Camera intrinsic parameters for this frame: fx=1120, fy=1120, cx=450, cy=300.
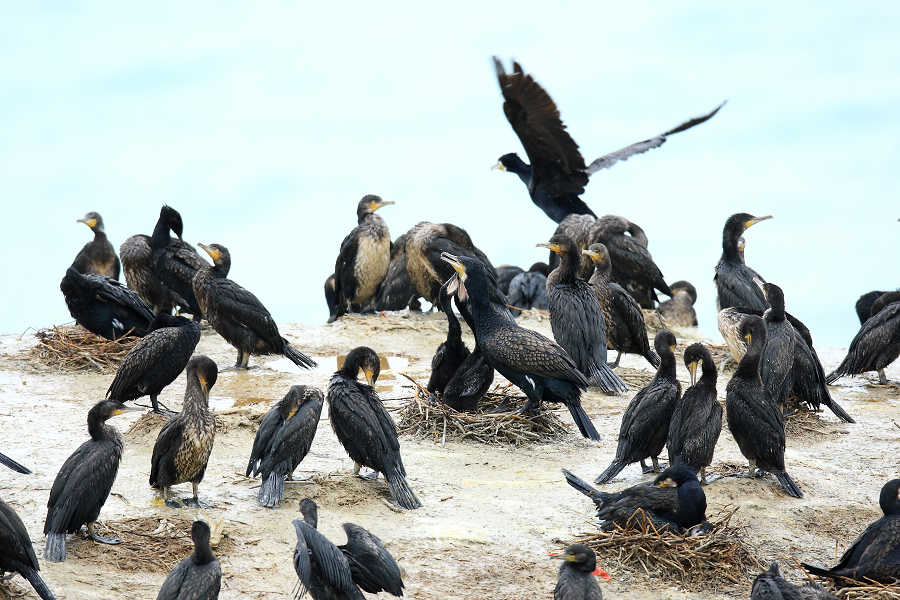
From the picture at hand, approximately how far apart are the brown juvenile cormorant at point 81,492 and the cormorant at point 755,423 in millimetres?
4645

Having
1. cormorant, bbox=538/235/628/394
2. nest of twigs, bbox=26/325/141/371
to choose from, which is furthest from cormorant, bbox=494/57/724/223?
nest of twigs, bbox=26/325/141/371

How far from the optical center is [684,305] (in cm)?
2027

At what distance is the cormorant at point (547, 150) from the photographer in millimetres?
15109

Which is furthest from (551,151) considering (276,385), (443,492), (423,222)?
(443,492)

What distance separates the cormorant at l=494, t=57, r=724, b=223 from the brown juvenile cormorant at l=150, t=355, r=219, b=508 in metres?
8.29

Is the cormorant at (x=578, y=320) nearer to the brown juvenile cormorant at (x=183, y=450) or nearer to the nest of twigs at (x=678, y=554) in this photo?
the nest of twigs at (x=678, y=554)

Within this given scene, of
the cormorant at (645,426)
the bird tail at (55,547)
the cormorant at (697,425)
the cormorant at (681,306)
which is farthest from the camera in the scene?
the cormorant at (681,306)

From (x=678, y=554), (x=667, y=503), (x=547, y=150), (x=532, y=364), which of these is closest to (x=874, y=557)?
(x=678, y=554)

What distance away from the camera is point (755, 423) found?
863 centimetres

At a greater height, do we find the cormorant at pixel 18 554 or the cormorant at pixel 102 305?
the cormorant at pixel 102 305

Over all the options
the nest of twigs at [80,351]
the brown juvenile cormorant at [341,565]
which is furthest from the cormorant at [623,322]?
the brown juvenile cormorant at [341,565]

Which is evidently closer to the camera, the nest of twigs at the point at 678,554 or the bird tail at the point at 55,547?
the bird tail at the point at 55,547

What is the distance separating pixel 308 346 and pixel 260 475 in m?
5.15

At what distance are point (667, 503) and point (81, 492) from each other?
12.6 ft
